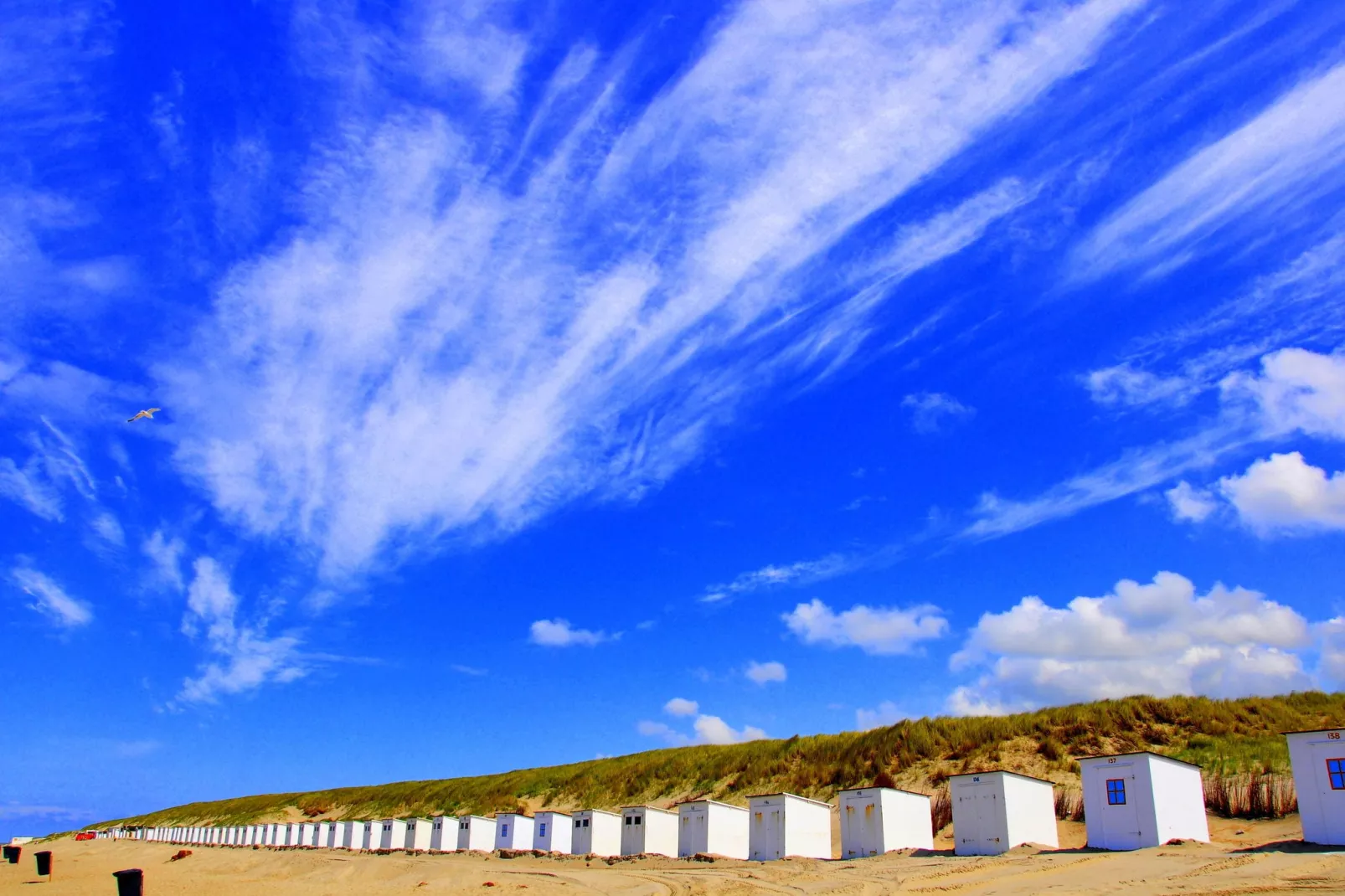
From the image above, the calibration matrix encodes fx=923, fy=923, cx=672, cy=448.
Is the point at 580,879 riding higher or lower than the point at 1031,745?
lower

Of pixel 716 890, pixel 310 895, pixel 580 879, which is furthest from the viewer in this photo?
pixel 580 879

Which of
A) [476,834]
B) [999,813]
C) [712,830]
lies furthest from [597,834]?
[999,813]

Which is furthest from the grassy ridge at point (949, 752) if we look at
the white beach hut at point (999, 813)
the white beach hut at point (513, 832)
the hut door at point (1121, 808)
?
the white beach hut at point (513, 832)

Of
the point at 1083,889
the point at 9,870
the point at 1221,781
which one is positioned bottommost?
the point at 9,870

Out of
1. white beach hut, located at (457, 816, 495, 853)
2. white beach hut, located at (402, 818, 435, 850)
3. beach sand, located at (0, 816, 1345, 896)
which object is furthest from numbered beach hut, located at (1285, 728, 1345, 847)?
white beach hut, located at (402, 818, 435, 850)

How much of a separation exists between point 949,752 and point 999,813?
15.5 metres

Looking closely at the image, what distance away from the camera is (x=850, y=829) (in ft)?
90.9

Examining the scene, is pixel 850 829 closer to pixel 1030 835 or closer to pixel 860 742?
pixel 1030 835

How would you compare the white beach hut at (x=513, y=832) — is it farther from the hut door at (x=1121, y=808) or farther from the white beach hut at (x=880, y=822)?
the hut door at (x=1121, y=808)

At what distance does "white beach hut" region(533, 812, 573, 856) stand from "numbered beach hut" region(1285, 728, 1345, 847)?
24.5 metres

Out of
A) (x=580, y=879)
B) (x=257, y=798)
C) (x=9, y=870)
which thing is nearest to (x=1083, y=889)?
(x=580, y=879)

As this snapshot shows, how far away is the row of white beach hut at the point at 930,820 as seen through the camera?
797 inches

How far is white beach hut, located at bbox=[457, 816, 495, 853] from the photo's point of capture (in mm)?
40188

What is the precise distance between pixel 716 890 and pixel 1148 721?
77.5 ft
